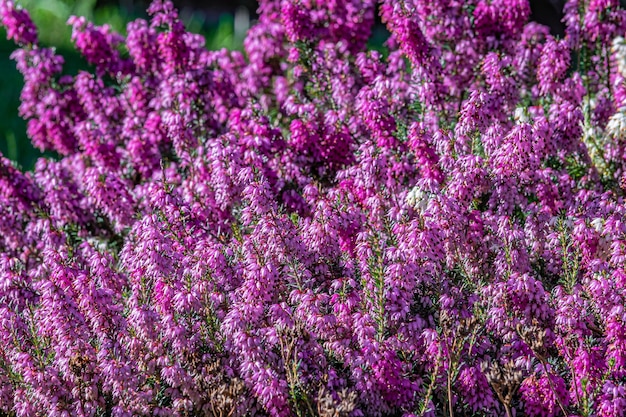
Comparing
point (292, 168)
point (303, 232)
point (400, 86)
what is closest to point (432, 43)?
point (400, 86)

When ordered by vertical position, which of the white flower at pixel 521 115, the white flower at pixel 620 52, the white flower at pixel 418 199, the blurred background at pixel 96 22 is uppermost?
the blurred background at pixel 96 22

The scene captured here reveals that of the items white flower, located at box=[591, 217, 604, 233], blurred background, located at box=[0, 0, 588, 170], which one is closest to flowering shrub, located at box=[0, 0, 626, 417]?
white flower, located at box=[591, 217, 604, 233]

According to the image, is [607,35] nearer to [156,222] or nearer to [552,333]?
[552,333]

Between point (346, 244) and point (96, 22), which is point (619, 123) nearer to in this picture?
point (346, 244)

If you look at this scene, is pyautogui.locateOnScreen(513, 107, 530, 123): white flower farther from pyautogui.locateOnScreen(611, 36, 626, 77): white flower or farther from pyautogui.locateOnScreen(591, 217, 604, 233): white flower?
pyautogui.locateOnScreen(611, 36, 626, 77): white flower

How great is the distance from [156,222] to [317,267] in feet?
2.86

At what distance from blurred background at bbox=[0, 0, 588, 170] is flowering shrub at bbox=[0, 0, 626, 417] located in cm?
298

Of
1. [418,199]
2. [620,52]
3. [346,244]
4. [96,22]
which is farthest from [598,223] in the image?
[96,22]

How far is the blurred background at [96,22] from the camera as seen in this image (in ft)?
31.1

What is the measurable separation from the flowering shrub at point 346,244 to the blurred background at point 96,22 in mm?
2980

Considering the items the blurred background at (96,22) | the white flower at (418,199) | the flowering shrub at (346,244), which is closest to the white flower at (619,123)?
the flowering shrub at (346,244)

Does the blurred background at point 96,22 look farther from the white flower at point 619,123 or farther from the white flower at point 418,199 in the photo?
the white flower at point 418,199

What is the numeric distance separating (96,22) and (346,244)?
8.51 m

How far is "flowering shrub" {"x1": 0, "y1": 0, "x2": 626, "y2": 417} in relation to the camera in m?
4.12
